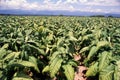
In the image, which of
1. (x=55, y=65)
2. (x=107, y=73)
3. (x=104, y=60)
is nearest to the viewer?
(x=107, y=73)

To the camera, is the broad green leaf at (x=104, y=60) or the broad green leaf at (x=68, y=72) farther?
the broad green leaf at (x=104, y=60)

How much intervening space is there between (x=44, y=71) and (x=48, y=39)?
191cm

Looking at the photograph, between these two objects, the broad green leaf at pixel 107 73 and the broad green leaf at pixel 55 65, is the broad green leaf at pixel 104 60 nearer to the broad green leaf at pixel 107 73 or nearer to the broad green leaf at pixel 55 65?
the broad green leaf at pixel 107 73

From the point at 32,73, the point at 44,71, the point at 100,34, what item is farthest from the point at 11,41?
the point at 100,34

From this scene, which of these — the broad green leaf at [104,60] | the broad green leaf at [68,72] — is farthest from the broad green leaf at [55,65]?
the broad green leaf at [104,60]

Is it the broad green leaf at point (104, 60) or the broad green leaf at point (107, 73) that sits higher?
the broad green leaf at point (104, 60)

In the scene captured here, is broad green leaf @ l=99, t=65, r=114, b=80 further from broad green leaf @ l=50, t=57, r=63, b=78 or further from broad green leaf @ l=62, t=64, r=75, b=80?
broad green leaf @ l=50, t=57, r=63, b=78

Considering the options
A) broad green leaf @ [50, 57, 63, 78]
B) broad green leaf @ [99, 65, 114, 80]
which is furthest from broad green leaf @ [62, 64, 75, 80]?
broad green leaf @ [99, 65, 114, 80]

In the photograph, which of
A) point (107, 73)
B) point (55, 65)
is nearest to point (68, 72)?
point (55, 65)

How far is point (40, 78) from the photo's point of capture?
4.58 m

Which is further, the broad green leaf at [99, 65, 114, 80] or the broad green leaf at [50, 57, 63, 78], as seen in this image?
the broad green leaf at [50, 57, 63, 78]

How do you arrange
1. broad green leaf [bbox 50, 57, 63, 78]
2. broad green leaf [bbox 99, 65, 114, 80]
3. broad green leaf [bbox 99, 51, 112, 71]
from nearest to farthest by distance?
broad green leaf [bbox 99, 65, 114, 80]
broad green leaf [bbox 50, 57, 63, 78]
broad green leaf [bbox 99, 51, 112, 71]

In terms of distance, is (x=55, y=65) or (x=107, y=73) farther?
(x=55, y=65)

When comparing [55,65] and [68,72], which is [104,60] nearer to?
[68,72]
